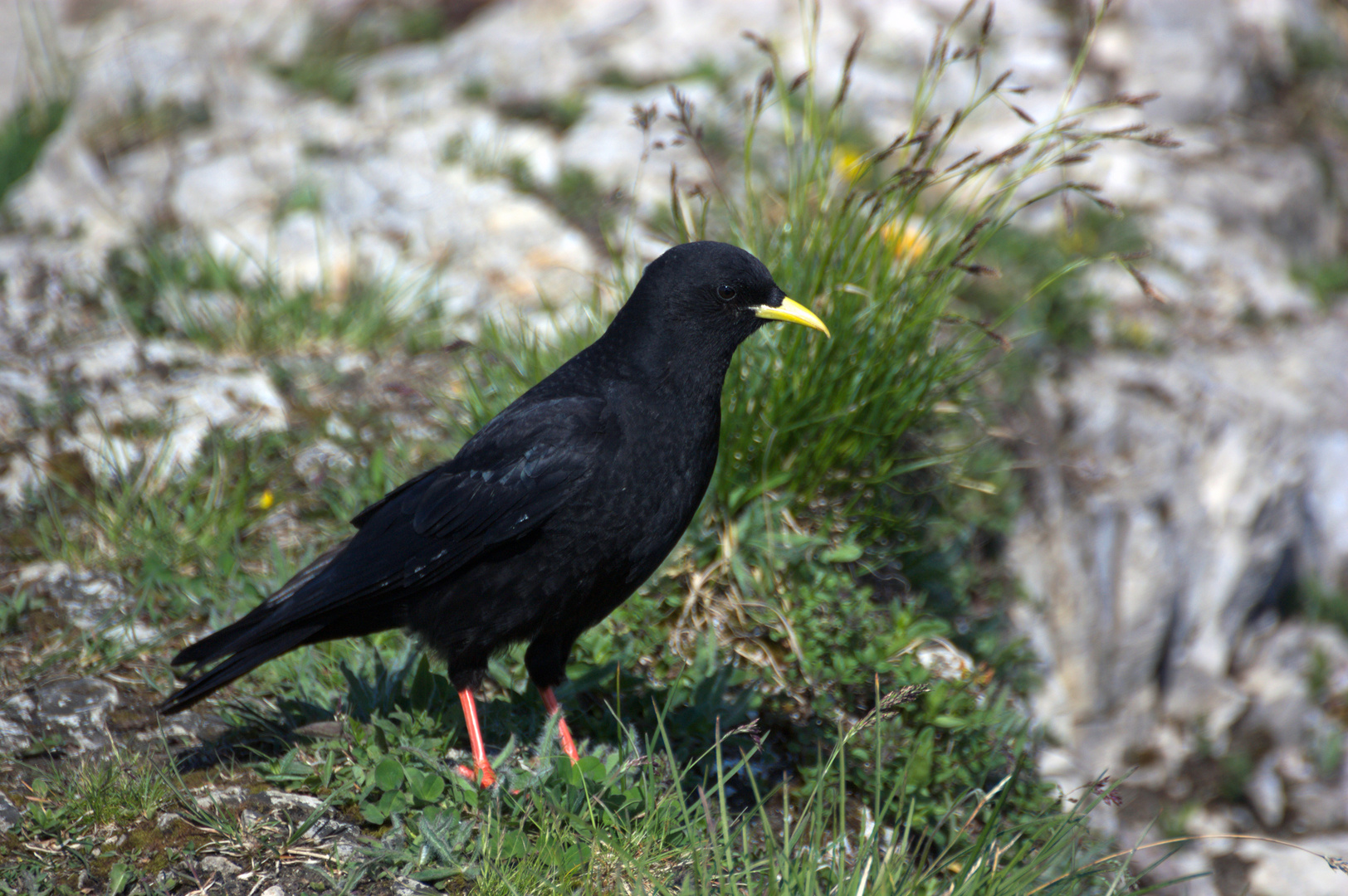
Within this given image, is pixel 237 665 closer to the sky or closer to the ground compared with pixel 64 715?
closer to the sky

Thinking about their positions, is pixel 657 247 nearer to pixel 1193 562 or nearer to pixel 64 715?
pixel 1193 562

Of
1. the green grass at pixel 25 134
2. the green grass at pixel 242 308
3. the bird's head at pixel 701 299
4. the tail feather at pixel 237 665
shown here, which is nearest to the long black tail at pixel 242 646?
the tail feather at pixel 237 665

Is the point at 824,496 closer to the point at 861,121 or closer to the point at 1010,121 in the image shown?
the point at 861,121

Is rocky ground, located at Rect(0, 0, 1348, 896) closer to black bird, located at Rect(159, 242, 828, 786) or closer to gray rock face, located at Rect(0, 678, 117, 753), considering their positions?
gray rock face, located at Rect(0, 678, 117, 753)

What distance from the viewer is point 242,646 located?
9.21 feet

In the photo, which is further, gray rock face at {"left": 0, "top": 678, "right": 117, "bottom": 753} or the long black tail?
gray rock face at {"left": 0, "top": 678, "right": 117, "bottom": 753}

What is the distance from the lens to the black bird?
2750 millimetres

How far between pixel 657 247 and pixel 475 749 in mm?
3618

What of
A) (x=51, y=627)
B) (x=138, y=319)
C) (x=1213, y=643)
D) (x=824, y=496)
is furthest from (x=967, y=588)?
(x=138, y=319)

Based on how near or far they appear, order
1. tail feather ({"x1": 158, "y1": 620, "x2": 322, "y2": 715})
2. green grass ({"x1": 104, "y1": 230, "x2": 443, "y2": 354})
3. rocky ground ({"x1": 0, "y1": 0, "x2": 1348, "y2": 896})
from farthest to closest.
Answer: green grass ({"x1": 104, "y1": 230, "x2": 443, "y2": 354})
rocky ground ({"x1": 0, "y1": 0, "x2": 1348, "y2": 896})
tail feather ({"x1": 158, "y1": 620, "x2": 322, "y2": 715})

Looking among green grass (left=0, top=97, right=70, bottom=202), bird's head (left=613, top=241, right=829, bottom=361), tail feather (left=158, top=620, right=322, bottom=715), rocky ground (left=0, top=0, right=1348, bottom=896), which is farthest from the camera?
green grass (left=0, top=97, right=70, bottom=202)

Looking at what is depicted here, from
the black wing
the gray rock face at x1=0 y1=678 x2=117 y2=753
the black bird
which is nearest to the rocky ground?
the gray rock face at x1=0 y1=678 x2=117 y2=753

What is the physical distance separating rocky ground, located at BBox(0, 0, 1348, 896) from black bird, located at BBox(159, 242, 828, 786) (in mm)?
1064

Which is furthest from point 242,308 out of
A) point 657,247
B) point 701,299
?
point 701,299
